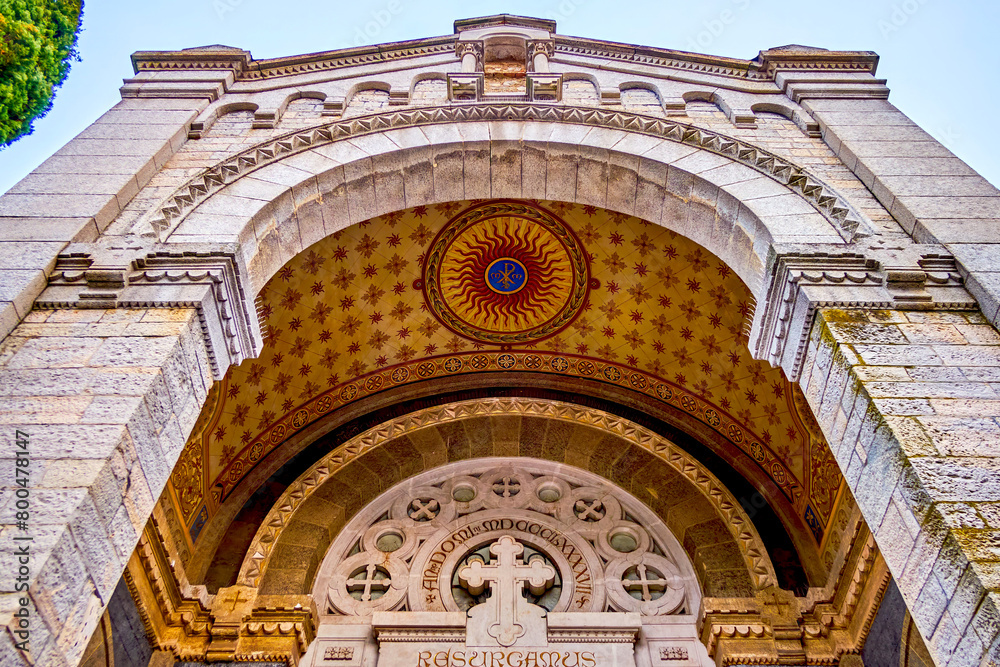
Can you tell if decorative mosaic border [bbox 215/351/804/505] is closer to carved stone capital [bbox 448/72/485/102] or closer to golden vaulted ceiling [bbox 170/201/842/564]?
golden vaulted ceiling [bbox 170/201/842/564]

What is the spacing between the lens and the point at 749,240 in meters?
5.20

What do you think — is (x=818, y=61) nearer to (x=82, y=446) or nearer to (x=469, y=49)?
(x=469, y=49)

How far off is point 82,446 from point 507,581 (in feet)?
14.4

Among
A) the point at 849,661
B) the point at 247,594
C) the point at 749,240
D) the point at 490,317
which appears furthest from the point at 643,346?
the point at 247,594

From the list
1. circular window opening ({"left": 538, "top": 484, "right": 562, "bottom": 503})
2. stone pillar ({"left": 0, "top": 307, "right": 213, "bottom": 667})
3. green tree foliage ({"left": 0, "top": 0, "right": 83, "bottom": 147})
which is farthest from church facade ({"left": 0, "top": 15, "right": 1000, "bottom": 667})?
green tree foliage ({"left": 0, "top": 0, "right": 83, "bottom": 147})

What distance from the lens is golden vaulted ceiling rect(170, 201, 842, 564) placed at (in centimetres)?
725

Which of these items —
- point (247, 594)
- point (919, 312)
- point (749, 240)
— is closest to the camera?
point (919, 312)

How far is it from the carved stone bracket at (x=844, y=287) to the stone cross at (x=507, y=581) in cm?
329

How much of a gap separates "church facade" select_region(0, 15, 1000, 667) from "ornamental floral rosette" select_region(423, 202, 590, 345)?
0.04 m

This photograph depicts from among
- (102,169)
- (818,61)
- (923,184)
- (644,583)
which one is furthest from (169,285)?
(818,61)

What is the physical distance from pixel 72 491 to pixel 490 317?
18.0ft

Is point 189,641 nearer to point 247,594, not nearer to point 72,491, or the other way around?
point 247,594

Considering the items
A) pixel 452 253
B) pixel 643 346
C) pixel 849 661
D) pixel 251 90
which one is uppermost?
pixel 251 90

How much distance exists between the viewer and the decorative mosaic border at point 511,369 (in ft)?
24.2
